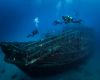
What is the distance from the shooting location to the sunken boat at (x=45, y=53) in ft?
34.6

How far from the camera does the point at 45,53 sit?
11617mm

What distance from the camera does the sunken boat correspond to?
1053 centimetres

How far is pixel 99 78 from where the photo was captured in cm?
1469

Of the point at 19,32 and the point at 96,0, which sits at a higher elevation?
the point at 96,0

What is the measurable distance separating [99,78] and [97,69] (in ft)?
6.93

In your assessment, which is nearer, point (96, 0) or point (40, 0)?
point (96, 0)

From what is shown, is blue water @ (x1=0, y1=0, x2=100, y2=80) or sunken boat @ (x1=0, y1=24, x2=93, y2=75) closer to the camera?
sunken boat @ (x1=0, y1=24, x2=93, y2=75)

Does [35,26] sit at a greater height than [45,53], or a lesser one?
greater

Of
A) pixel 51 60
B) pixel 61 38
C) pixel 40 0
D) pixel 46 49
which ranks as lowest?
pixel 51 60

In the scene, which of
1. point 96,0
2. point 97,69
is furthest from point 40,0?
point 97,69

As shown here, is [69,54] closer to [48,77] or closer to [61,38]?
[61,38]

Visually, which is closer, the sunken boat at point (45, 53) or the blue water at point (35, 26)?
the sunken boat at point (45, 53)

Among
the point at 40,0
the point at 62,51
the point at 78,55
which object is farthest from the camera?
the point at 40,0

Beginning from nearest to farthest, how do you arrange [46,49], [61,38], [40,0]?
[46,49] → [61,38] → [40,0]
